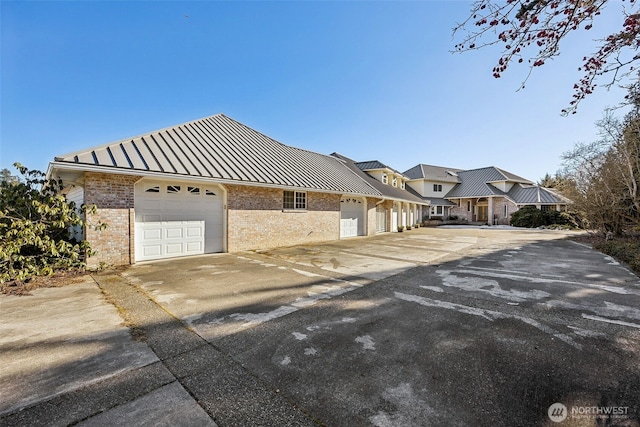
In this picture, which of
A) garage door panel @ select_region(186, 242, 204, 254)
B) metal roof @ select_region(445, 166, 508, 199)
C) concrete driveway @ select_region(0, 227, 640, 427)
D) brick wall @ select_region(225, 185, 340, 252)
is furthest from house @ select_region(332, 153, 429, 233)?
concrete driveway @ select_region(0, 227, 640, 427)

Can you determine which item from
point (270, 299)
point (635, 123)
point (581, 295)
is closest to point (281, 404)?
point (270, 299)

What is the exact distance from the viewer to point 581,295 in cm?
530

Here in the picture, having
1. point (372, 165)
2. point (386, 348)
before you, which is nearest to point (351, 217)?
point (372, 165)

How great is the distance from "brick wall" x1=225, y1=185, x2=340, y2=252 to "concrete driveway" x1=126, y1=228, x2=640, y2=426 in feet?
11.3

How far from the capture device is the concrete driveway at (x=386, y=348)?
223cm

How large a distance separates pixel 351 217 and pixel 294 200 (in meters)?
5.16

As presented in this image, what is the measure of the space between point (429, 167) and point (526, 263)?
30173 millimetres

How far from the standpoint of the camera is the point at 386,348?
3.23 meters

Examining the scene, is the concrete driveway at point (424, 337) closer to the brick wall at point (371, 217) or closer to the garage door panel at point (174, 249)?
the garage door panel at point (174, 249)

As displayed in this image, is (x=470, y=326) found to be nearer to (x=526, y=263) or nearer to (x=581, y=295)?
(x=581, y=295)

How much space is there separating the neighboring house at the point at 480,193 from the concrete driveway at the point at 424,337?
25.9 metres

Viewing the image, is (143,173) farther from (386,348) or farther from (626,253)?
(626,253)

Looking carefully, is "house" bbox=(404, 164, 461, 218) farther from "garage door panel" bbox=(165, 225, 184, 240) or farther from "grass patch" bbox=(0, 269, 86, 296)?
"grass patch" bbox=(0, 269, 86, 296)

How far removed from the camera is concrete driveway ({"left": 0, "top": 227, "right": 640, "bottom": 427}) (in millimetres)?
2230
